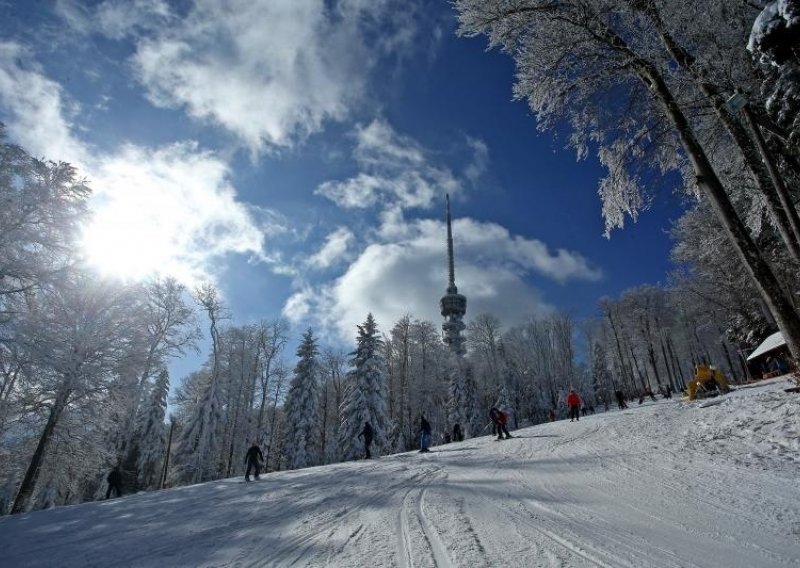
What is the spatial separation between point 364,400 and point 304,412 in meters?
5.54

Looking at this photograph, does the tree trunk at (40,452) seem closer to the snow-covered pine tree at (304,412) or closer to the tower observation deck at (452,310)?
the snow-covered pine tree at (304,412)

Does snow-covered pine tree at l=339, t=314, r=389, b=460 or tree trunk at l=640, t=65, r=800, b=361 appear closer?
tree trunk at l=640, t=65, r=800, b=361

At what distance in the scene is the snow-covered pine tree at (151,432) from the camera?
34.1m

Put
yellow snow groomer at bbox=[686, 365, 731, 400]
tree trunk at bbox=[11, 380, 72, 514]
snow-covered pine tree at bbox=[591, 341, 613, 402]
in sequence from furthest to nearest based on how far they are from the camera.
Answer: snow-covered pine tree at bbox=[591, 341, 613, 402]
yellow snow groomer at bbox=[686, 365, 731, 400]
tree trunk at bbox=[11, 380, 72, 514]

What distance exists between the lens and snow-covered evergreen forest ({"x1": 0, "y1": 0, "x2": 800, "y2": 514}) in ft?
28.3

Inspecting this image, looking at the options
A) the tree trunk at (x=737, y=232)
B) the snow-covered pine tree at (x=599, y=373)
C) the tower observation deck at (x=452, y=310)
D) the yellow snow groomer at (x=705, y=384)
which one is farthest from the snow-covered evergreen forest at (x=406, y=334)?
the tower observation deck at (x=452, y=310)

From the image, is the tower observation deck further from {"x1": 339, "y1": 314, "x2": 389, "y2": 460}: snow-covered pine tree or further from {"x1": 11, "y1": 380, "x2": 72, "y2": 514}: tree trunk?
{"x1": 11, "y1": 380, "x2": 72, "y2": 514}: tree trunk

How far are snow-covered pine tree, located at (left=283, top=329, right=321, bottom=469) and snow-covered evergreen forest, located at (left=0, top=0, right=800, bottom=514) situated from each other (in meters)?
0.13

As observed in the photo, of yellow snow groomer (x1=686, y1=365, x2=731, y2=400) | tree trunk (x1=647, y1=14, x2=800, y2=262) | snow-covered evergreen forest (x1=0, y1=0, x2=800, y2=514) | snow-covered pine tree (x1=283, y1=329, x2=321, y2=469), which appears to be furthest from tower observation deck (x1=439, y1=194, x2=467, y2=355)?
tree trunk (x1=647, y1=14, x2=800, y2=262)

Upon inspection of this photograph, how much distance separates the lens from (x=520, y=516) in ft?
17.9

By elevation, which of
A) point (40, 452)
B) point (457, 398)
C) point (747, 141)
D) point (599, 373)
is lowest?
point (40, 452)

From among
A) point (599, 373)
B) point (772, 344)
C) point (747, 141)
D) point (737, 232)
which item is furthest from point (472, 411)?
point (737, 232)

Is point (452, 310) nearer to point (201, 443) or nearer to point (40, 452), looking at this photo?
point (201, 443)

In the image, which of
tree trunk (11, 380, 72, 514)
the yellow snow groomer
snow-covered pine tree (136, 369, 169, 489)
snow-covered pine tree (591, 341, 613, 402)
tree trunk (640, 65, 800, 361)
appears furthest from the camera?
snow-covered pine tree (591, 341, 613, 402)
